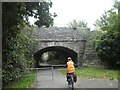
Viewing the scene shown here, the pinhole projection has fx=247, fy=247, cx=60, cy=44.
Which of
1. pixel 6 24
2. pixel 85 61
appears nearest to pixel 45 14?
pixel 6 24

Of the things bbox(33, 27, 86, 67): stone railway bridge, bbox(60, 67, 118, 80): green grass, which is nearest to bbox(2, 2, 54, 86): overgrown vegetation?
bbox(60, 67, 118, 80): green grass

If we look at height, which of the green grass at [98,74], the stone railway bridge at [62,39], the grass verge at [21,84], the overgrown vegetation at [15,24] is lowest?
the grass verge at [21,84]

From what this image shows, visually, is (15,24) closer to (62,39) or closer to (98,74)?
(98,74)

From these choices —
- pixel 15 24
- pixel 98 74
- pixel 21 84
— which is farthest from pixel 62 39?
pixel 15 24

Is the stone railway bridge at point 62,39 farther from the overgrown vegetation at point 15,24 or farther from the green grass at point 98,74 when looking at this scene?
the overgrown vegetation at point 15,24

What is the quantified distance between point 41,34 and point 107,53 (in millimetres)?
6799

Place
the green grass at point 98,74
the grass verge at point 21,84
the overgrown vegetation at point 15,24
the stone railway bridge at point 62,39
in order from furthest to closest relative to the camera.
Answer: the stone railway bridge at point 62,39 < the green grass at point 98,74 < the grass verge at point 21,84 < the overgrown vegetation at point 15,24

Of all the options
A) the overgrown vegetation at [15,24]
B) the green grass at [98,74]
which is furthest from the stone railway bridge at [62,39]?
the overgrown vegetation at [15,24]

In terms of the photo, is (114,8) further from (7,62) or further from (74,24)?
(74,24)

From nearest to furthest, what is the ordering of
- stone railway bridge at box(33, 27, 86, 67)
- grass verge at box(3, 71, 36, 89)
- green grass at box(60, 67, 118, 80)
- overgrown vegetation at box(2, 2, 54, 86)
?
1. overgrown vegetation at box(2, 2, 54, 86)
2. grass verge at box(3, 71, 36, 89)
3. green grass at box(60, 67, 118, 80)
4. stone railway bridge at box(33, 27, 86, 67)

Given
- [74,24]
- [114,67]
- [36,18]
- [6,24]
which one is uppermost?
[74,24]

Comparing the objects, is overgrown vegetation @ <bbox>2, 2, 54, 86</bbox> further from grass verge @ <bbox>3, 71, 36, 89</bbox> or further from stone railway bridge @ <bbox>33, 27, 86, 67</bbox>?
stone railway bridge @ <bbox>33, 27, 86, 67</bbox>

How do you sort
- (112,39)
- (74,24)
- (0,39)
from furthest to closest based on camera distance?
(74,24)
(112,39)
(0,39)

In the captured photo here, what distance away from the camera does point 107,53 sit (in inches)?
795
